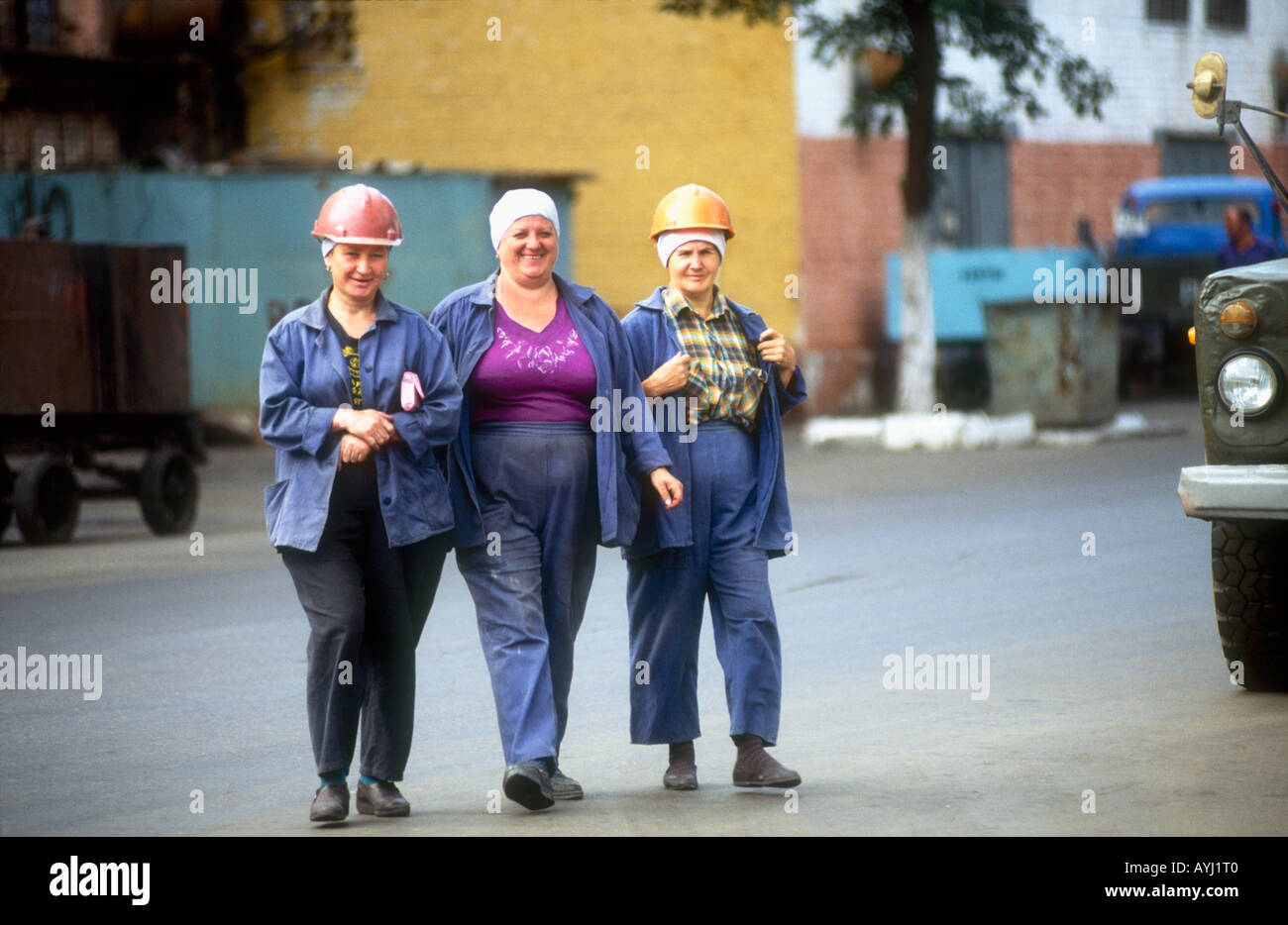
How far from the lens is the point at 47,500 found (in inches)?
541

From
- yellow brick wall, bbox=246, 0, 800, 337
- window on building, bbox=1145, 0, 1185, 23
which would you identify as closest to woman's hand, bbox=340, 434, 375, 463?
yellow brick wall, bbox=246, 0, 800, 337

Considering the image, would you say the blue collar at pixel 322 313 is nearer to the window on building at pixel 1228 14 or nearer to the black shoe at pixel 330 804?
the black shoe at pixel 330 804

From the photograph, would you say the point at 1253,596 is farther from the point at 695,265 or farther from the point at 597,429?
the point at 597,429

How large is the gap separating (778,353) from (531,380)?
2.75 feet

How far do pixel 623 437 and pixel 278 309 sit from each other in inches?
689

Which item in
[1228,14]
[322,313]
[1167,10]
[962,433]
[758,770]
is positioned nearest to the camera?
[322,313]

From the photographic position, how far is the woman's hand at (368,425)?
5699 millimetres

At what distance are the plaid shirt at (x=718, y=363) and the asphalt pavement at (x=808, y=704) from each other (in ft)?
3.82

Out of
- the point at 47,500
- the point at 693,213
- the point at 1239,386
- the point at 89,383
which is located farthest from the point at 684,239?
the point at 89,383

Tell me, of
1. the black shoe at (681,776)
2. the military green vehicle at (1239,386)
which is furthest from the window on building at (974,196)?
the black shoe at (681,776)

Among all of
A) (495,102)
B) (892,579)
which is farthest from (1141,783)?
(495,102)

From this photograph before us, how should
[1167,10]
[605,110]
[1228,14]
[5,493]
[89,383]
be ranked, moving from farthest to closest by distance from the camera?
[1228,14], [1167,10], [605,110], [89,383], [5,493]

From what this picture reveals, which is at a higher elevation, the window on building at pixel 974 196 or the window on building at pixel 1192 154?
the window on building at pixel 1192 154
